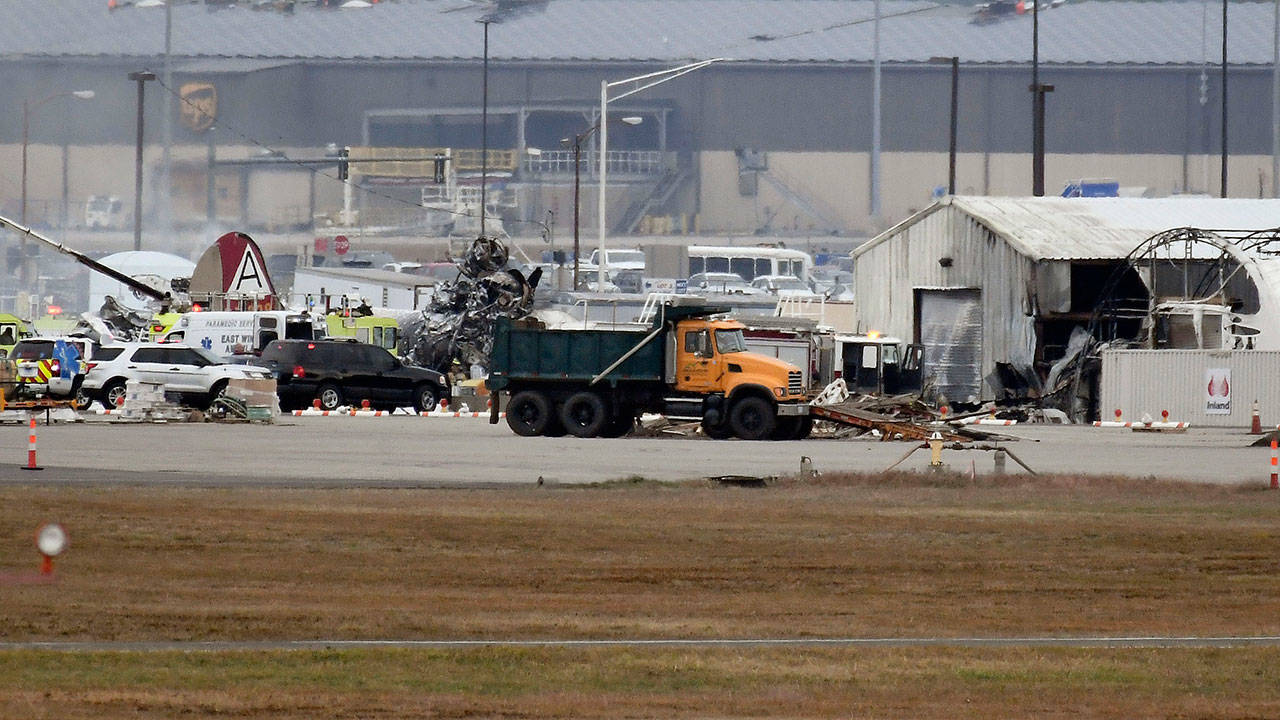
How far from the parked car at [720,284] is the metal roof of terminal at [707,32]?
88.8 ft

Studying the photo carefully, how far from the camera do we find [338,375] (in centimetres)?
4628

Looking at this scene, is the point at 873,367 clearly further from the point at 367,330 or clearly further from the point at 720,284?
the point at 720,284

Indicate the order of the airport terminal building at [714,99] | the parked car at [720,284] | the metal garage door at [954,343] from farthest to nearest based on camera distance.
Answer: the airport terminal building at [714,99] → the parked car at [720,284] → the metal garage door at [954,343]

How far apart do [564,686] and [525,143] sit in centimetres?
10536

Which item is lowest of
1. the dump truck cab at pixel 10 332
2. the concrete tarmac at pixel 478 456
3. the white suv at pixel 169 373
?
the concrete tarmac at pixel 478 456

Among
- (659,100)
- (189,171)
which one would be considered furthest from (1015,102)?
(189,171)

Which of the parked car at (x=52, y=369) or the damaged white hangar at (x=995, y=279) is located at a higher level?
the damaged white hangar at (x=995, y=279)

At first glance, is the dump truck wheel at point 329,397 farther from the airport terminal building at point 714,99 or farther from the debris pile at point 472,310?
the airport terminal building at point 714,99

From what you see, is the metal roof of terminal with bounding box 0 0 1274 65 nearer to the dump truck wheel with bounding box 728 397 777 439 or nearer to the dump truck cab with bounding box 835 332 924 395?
the dump truck cab with bounding box 835 332 924 395

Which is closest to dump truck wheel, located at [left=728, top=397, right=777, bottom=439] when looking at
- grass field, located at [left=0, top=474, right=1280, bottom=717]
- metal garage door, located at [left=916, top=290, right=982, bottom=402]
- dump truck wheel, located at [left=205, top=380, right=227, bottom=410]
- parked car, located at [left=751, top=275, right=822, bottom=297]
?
grass field, located at [left=0, top=474, right=1280, bottom=717]

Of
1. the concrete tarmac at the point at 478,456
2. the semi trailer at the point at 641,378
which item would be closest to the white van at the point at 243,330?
the concrete tarmac at the point at 478,456

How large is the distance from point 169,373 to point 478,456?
46.8ft

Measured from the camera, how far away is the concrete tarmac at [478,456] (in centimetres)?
2570

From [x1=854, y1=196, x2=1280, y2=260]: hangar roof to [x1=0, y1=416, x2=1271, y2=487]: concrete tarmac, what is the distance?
1146 cm
